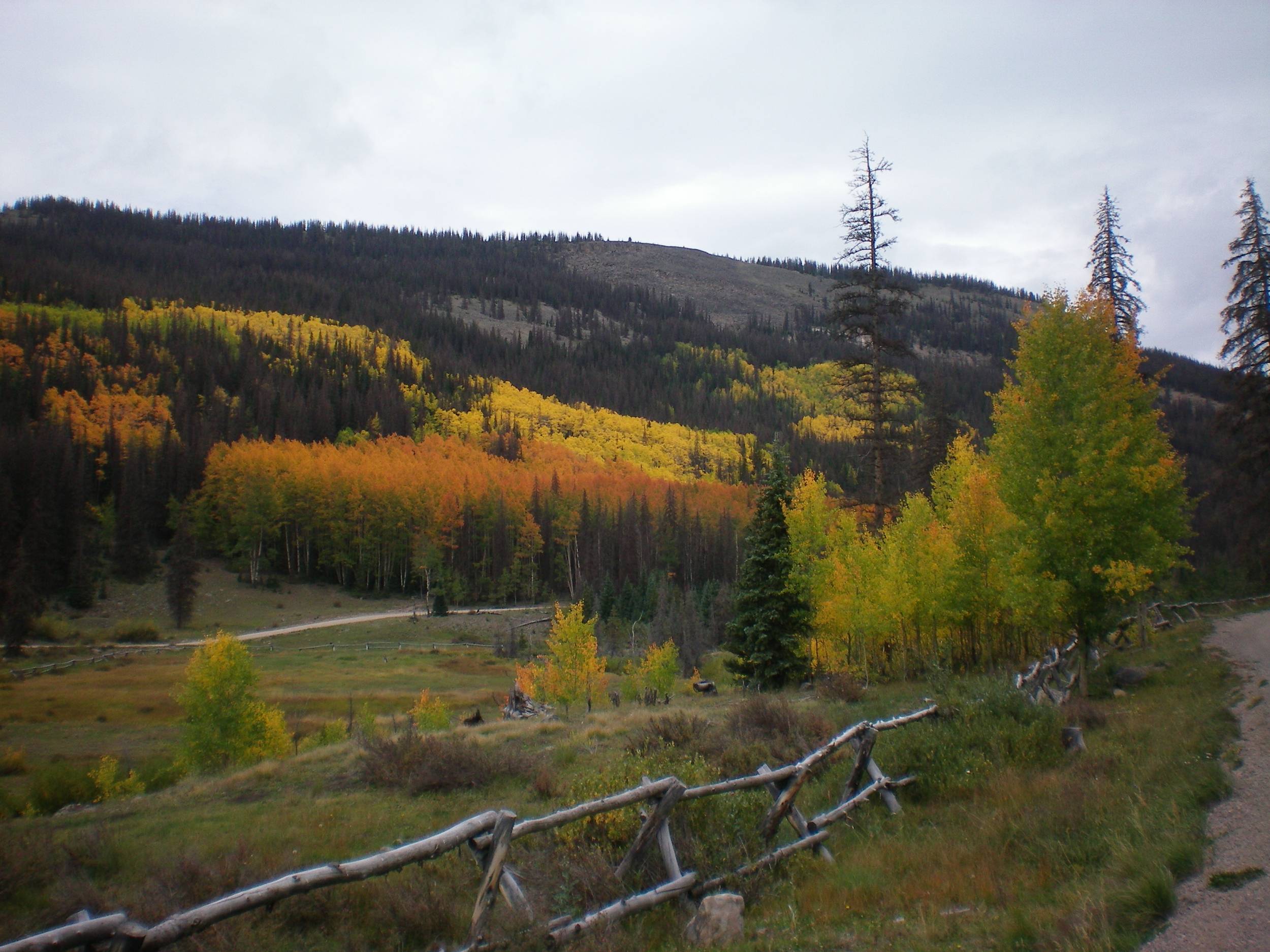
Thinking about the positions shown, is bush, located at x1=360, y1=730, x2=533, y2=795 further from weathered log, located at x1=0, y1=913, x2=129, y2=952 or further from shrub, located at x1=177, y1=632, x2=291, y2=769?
shrub, located at x1=177, y1=632, x2=291, y2=769

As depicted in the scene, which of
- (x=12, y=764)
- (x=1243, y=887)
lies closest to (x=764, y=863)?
(x=1243, y=887)

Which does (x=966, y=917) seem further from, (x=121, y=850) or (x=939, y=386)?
(x=939, y=386)

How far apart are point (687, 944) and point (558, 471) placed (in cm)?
12253

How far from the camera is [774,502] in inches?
1067

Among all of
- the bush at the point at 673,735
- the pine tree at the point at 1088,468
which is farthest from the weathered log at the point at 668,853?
the pine tree at the point at 1088,468

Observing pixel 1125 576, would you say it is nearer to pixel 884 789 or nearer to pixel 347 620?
pixel 884 789

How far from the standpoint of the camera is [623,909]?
6.36m

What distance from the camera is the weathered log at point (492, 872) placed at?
5.82 meters

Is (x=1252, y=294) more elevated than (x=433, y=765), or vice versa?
(x=1252, y=294)

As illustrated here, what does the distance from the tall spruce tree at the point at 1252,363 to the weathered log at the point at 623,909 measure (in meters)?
32.2

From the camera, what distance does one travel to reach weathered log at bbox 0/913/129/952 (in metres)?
4.13

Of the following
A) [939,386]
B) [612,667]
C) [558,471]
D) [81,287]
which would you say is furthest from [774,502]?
[81,287]

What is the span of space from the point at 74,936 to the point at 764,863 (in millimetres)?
6337

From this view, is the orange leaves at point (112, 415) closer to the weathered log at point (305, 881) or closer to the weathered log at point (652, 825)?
the weathered log at point (305, 881)
